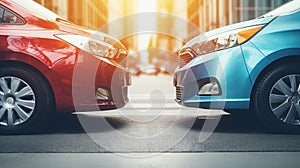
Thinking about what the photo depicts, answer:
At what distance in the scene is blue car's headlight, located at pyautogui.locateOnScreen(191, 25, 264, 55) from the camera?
466 cm

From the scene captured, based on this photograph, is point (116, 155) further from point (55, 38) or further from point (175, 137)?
point (55, 38)

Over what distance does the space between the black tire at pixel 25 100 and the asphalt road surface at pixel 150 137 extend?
12 centimetres

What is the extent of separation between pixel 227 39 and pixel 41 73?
1.88 m

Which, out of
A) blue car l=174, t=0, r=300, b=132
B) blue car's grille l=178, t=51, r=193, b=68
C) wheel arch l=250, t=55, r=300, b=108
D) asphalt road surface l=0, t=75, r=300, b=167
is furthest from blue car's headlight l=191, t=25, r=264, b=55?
asphalt road surface l=0, t=75, r=300, b=167

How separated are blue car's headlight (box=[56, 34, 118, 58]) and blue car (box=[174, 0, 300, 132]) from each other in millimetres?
1009

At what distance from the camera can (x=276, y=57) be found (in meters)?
4.59

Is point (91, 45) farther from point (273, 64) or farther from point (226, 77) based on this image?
point (273, 64)

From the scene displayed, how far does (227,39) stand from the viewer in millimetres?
4730

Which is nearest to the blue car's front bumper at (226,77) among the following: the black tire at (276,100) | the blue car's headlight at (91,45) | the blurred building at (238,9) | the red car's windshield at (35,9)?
the black tire at (276,100)

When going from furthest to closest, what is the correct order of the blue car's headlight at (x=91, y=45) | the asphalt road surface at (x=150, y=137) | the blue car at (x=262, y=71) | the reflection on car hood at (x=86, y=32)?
the reflection on car hood at (x=86, y=32), the blue car's headlight at (x=91, y=45), the blue car at (x=262, y=71), the asphalt road surface at (x=150, y=137)

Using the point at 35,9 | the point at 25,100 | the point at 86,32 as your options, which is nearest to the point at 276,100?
the point at 86,32

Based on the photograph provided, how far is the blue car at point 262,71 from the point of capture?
4574 mm

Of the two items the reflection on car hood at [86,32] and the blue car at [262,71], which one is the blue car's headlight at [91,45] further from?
the blue car at [262,71]

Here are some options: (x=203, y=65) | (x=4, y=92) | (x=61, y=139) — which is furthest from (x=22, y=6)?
(x=203, y=65)
